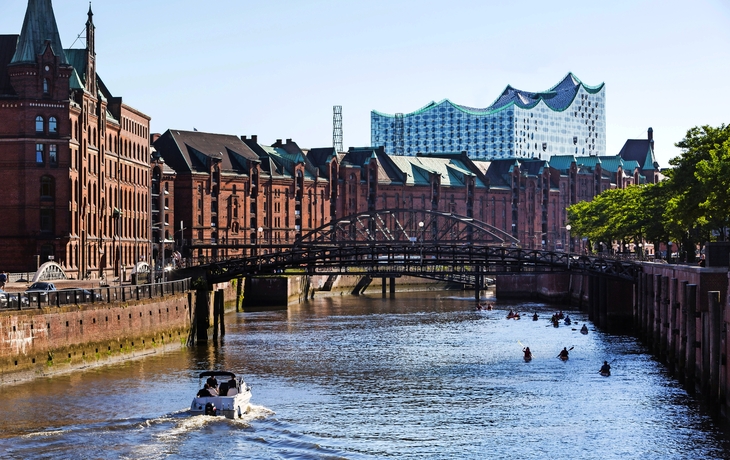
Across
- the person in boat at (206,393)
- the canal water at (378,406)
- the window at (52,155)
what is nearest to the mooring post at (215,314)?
the canal water at (378,406)

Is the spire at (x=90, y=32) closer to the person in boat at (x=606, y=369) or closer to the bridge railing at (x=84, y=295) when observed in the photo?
the bridge railing at (x=84, y=295)

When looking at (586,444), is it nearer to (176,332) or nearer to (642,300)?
(176,332)

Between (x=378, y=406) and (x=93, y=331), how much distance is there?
20420 mm

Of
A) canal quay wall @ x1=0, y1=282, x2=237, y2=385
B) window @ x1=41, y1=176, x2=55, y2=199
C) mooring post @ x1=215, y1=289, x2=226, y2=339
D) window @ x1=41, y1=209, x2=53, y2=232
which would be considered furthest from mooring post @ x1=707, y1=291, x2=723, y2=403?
window @ x1=41, y1=176, x2=55, y2=199

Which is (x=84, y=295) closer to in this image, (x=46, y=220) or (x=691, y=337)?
(x=691, y=337)

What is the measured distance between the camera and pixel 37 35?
122m

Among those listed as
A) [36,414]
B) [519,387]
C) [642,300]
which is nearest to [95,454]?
[36,414]

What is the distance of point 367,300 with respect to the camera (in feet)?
568

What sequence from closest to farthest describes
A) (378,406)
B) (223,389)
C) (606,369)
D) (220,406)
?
1. (220,406)
2. (223,389)
3. (378,406)
4. (606,369)

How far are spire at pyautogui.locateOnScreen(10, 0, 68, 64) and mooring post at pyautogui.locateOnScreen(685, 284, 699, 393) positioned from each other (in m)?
66.7

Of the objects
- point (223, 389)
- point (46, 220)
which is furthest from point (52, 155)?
point (223, 389)

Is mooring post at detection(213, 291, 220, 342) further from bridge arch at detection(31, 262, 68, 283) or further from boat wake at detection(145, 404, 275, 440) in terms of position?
boat wake at detection(145, 404, 275, 440)

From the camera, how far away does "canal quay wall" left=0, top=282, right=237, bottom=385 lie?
71.3 metres

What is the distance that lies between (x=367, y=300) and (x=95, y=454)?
117693 millimetres
